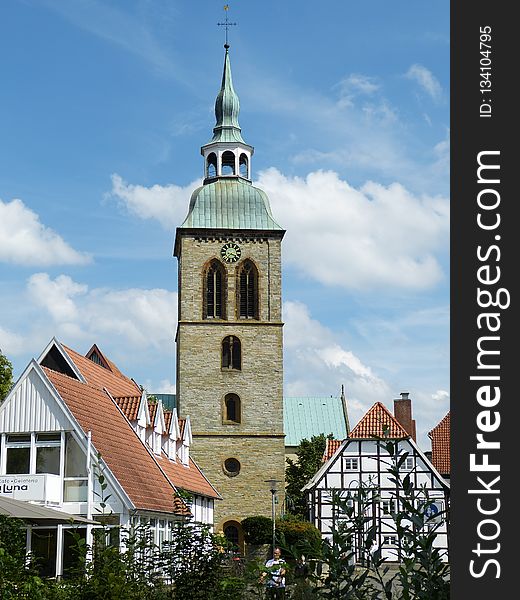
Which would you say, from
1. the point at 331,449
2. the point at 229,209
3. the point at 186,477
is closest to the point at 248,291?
the point at 229,209

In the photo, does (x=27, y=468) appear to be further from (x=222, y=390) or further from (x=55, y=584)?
(x=222, y=390)

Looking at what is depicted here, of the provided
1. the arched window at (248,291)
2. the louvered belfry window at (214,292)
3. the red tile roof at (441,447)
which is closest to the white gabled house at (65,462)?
the red tile roof at (441,447)

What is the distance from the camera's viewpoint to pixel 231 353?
54094 mm

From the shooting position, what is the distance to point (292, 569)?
25.1 ft

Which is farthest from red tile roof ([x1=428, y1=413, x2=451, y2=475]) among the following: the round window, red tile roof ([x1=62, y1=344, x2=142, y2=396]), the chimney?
red tile roof ([x1=62, y1=344, x2=142, y2=396])

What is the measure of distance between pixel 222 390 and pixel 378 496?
4637cm

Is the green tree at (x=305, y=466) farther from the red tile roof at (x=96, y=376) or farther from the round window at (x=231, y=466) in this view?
the red tile roof at (x=96, y=376)

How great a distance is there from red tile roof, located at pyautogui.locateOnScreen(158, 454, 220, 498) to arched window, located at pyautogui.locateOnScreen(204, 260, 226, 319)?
12.8 m

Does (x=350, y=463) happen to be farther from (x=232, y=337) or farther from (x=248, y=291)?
(x=248, y=291)

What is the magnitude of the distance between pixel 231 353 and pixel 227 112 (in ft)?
47.8

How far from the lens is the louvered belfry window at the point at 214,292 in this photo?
54750 millimetres

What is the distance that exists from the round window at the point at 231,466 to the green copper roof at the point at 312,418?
87.8ft

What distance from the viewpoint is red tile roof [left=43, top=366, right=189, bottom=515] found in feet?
81.5

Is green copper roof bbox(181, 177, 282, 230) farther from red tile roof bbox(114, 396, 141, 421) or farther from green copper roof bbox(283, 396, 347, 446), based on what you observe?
green copper roof bbox(283, 396, 347, 446)
